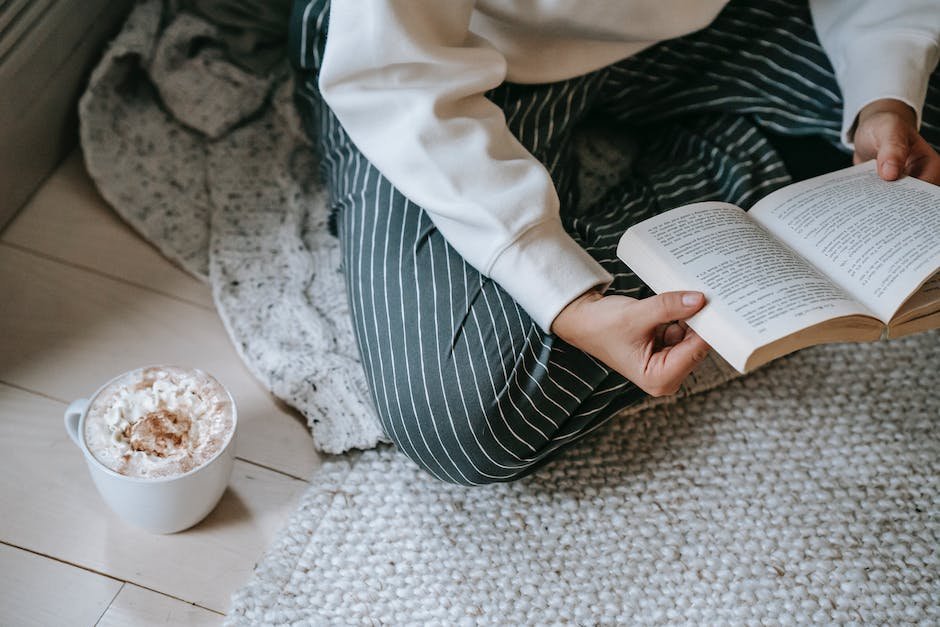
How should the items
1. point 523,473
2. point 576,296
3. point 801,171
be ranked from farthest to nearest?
point 801,171 < point 523,473 < point 576,296

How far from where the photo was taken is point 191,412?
2.41 ft

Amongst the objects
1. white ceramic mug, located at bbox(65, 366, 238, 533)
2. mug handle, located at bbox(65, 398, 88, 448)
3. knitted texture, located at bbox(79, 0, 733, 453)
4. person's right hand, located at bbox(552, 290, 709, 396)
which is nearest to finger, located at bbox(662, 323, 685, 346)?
person's right hand, located at bbox(552, 290, 709, 396)

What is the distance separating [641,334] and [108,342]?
0.57m

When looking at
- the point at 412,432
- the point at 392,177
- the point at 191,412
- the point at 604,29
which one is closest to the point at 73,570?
the point at 191,412

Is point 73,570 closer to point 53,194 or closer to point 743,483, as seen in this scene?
point 53,194

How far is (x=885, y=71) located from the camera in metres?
0.87

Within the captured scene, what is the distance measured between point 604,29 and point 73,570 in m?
0.68

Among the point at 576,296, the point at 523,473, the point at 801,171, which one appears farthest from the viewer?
the point at 801,171

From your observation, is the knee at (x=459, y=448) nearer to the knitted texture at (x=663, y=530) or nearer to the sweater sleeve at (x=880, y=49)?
the knitted texture at (x=663, y=530)

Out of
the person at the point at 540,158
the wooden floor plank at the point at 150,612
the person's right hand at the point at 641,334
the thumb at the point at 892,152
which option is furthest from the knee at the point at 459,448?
the thumb at the point at 892,152

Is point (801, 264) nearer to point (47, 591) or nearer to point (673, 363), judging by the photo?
point (673, 363)

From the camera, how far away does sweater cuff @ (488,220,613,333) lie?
2.31ft

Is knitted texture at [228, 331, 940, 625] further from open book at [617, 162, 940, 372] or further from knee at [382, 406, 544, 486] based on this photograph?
open book at [617, 162, 940, 372]

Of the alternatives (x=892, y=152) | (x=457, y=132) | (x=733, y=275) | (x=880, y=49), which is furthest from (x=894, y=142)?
(x=457, y=132)
